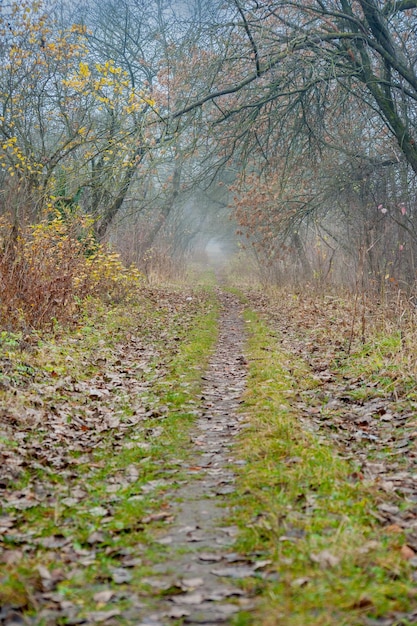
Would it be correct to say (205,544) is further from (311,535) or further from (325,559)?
(325,559)

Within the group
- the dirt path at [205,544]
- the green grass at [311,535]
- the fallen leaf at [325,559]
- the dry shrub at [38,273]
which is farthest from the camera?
the dry shrub at [38,273]

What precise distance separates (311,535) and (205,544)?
2.21 ft

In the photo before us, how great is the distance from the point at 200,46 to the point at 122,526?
32.1 ft

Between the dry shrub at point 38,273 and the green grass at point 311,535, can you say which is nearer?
the green grass at point 311,535

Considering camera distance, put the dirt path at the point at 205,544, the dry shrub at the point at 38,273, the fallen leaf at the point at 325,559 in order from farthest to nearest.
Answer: the dry shrub at the point at 38,273 → the fallen leaf at the point at 325,559 → the dirt path at the point at 205,544

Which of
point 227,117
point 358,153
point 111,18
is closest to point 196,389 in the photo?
point 227,117

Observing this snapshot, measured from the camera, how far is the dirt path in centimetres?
311

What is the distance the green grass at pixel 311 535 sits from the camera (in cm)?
300

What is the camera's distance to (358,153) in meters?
13.6

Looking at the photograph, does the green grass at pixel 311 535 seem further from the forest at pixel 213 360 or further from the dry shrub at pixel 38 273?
A: the dry shrub at pixel 38 273

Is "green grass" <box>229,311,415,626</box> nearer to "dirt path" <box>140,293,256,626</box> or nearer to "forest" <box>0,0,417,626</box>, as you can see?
"forest" <box>0,0,417,626</box>

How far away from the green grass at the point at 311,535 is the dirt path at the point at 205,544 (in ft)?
0.44

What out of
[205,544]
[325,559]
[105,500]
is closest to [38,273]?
[105,500]

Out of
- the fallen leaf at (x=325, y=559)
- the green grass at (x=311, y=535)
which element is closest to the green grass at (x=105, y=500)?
the green grass at (x=311, y=535)
